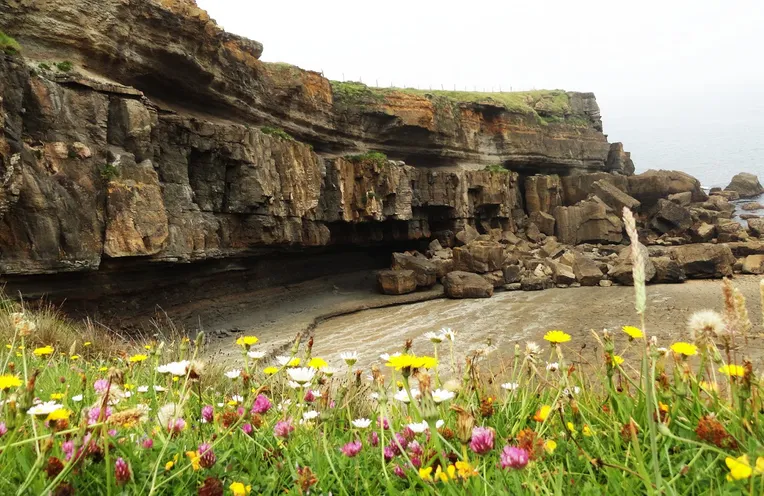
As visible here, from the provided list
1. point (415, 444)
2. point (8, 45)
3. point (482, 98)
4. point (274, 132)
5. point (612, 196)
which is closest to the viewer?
point (415, 444)

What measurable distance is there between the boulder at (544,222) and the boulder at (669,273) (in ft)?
32.0

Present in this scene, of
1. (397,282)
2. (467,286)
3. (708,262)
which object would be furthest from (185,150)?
(708,262)

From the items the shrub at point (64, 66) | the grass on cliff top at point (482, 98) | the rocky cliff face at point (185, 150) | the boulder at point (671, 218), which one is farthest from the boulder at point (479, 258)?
the shrub at point (64, 66)

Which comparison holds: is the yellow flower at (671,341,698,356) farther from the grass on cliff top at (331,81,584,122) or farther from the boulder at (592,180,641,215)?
the boulder at (592,180,641,215)

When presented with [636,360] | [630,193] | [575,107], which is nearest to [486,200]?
[630,193]

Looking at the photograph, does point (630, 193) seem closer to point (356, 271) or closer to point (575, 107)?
point (575, 107)

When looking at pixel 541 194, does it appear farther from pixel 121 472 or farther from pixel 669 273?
pixel 121 472

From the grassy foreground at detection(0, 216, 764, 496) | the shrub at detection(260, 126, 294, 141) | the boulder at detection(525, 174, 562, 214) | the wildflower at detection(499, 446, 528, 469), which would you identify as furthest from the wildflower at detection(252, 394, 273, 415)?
the boulder at detection(525, 174, 562, 214)

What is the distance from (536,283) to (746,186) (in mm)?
46177

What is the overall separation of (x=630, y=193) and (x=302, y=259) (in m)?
25.6

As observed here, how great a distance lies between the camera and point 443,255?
2564 cm

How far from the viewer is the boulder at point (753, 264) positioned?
21.9 meters

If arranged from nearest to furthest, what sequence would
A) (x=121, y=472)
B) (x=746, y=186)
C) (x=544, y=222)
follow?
(x=121, y=472), (x=544, y=222), (x=746, y=186)

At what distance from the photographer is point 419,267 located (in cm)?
2250
